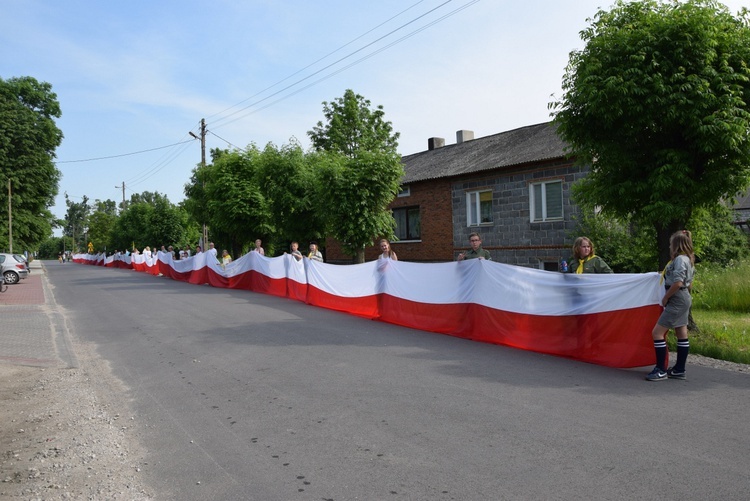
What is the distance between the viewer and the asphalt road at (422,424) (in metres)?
3.97

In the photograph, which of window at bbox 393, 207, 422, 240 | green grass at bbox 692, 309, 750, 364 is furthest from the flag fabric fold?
window at bbox 393, 207, 422, 240

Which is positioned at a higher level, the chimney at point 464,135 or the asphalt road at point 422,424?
the chimney at point 464,135

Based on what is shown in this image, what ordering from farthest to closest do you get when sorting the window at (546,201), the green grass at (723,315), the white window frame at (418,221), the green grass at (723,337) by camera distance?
the white window frame at (418,221), the window at (546,201), the green grass at (723,315), the green grass at (723,337)

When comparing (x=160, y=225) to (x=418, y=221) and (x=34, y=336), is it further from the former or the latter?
(x=34, y=336)

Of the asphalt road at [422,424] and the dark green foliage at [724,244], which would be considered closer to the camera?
the asphalt road at [422,424]

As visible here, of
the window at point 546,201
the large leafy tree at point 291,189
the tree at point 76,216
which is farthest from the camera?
the tree at point 76,216

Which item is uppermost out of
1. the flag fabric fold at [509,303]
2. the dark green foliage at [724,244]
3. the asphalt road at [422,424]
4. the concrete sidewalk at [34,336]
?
the dark green foliage at [724,244]

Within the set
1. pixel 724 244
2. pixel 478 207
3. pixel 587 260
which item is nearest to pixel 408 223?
pixel 478 207

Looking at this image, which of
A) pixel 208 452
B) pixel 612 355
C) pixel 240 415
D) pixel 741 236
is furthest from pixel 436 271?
pixel 741 236

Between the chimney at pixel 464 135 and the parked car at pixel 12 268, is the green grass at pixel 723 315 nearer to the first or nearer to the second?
the chimney at pixel 464 135

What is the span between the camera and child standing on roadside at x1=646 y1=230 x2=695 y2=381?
6.65 m

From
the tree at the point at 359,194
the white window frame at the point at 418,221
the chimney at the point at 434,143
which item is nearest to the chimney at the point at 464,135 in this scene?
the chimney at the point at 434,143

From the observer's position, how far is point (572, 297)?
8.42 m

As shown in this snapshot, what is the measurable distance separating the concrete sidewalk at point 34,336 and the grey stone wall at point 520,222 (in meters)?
14.8
